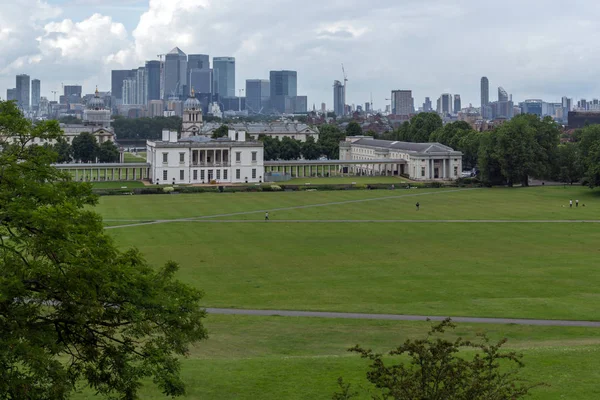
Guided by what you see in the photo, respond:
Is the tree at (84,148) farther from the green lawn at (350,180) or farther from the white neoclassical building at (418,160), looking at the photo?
the white neoclassical building at (418,160)

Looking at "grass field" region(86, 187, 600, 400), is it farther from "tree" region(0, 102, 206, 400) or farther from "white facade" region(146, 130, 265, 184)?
"white facade" region(146, 130, 265, 184)

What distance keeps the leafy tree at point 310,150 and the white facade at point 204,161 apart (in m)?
25.1

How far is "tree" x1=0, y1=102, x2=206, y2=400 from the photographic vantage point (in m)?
19.9

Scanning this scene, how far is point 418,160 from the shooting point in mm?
135625

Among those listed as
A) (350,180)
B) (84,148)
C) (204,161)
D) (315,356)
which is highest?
(84,148)

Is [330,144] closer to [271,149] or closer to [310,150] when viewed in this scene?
[310,150]

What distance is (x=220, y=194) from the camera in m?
110

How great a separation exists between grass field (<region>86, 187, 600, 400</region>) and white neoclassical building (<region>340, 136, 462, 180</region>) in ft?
134

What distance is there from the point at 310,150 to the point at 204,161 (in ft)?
103

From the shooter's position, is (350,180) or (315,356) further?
(350,180)

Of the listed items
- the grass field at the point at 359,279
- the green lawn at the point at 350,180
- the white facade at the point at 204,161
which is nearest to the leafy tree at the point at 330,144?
the green lawn at the point at 350,180

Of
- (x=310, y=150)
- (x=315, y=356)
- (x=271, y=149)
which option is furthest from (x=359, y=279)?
(x=310, y=150)

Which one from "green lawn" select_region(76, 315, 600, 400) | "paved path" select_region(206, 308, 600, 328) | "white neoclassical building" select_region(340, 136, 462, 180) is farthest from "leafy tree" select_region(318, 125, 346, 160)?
"green lawn" select_region(76, 315, 600, 400)

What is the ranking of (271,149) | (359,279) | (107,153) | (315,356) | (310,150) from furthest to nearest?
(310,150) → (271,149) → (107,153) → (359,279) → (315,356)
